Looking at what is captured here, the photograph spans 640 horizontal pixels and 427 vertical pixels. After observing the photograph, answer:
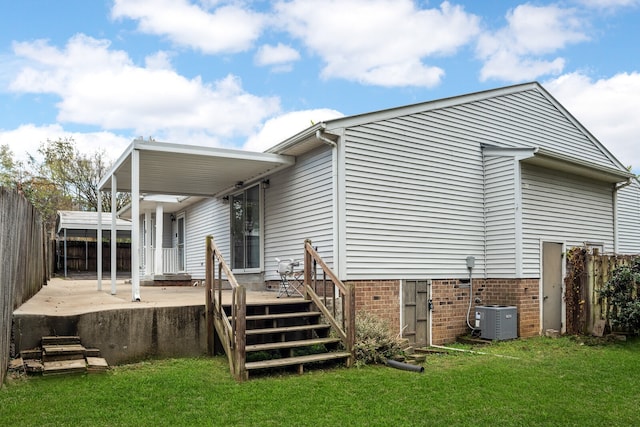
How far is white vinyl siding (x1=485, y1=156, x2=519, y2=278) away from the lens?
10.2 m

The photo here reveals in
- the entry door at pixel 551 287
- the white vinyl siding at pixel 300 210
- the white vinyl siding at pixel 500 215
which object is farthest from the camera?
the entry door at pixel 551 287

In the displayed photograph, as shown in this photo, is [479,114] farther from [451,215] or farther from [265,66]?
[265,66]

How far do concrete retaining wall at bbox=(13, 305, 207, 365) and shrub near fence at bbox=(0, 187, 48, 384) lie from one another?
358 mm

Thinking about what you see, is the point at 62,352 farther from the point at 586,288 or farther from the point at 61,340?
the point at 586,288

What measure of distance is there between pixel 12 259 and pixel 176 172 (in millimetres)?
4557

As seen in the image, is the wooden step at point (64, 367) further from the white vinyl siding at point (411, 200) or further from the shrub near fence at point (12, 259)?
the white vinyl siding at point (411, 200)

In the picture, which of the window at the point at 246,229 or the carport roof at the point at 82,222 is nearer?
the window at the point at 246,229

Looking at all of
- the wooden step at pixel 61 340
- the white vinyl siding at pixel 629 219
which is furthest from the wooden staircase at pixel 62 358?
the white vinyl siding at pixel 629 219

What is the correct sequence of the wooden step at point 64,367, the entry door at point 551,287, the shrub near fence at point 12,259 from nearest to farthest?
the shrub near fence at point 12,259 → the wooden step at point 64,367 → the entry door at point 551,287

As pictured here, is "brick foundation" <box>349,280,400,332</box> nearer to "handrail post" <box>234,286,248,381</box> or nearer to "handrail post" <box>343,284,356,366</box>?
"handrail post" <box>343,284,356,366</box>

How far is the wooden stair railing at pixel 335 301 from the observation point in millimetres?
7215

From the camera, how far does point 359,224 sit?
887cm

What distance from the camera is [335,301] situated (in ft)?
27.2

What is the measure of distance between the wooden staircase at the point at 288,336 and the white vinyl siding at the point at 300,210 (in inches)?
44.8
